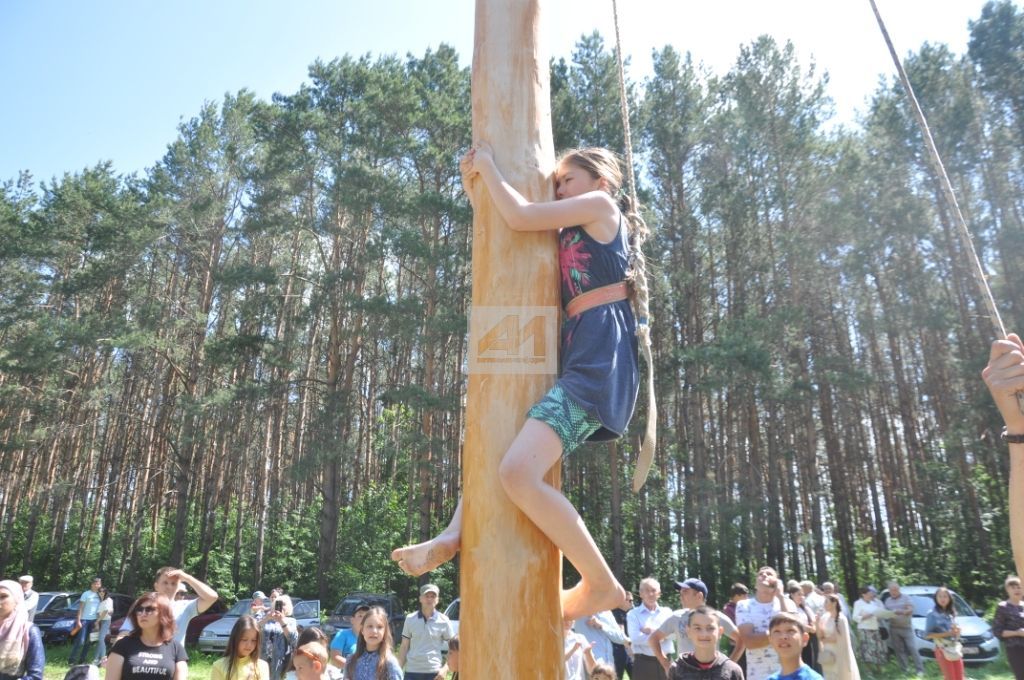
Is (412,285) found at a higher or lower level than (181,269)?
lower

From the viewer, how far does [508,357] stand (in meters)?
2.16

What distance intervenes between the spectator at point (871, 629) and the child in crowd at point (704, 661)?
10287 mm

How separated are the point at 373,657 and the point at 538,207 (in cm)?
445

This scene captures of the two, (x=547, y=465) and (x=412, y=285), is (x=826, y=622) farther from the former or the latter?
(x=412, y=285)

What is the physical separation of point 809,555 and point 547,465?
25.1 metres

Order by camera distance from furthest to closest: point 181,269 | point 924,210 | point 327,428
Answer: point 181,269 → point 924,210 → point 327,428

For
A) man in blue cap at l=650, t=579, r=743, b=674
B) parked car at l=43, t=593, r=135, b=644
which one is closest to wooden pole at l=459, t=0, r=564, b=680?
man in blue cap at l=650, t=579, r=743, b=674

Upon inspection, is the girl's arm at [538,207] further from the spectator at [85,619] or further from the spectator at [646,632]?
the spectator at [85,619]

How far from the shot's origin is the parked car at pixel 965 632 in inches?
510

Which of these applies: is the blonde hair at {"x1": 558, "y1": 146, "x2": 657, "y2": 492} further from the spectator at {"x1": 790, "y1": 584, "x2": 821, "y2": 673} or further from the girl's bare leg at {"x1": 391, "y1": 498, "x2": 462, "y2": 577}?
the spectator at {"x1": 790, "y1": 584, "x2": 821, "y2": 673}

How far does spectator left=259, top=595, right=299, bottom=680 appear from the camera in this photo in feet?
27.8

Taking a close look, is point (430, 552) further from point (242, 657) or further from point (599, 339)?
point (242, 657)

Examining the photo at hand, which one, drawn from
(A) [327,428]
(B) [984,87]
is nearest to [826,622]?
(A) [327,428]

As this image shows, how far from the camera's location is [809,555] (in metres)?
24.2
